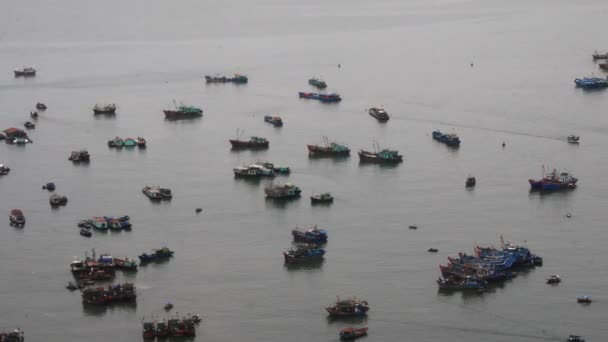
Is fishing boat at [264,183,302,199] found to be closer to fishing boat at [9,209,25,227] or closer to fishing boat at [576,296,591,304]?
fishing boat at [9,209,25,227]

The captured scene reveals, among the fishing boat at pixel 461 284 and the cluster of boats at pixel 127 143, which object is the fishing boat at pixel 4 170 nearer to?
the cluster of boats at pixel 127 143

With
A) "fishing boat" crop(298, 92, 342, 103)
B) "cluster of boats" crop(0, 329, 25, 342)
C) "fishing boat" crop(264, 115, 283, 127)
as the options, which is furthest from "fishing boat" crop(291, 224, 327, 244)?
"fishing boat" crop(298, 92, 342, 103)

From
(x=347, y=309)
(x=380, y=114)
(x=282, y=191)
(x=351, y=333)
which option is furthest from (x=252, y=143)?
(x=351, y=333)

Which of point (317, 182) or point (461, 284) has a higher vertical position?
point (317, 182)

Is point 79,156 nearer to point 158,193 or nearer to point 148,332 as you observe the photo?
point 158,193

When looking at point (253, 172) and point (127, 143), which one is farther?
point (127, 143)

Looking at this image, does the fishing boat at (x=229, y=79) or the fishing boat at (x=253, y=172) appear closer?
the fishing boat at (x=253, y=172)

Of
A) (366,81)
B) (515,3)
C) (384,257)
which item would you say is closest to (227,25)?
(515,3)

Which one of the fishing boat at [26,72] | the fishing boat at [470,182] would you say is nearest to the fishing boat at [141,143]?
the fishing boat at [470,182]
